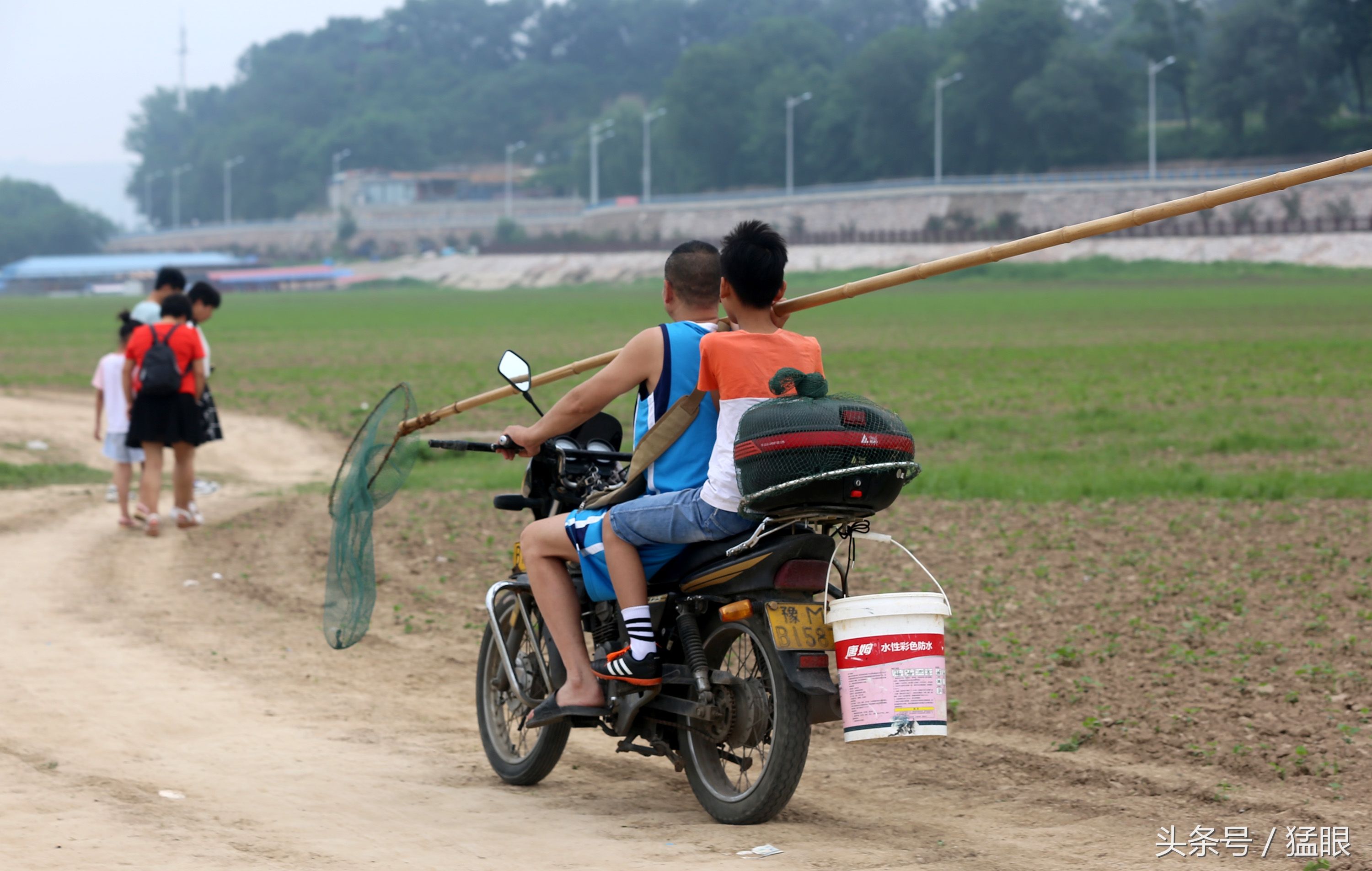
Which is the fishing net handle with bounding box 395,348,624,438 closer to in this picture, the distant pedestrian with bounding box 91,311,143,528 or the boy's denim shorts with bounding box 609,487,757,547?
the boy's denim shorts with bounding box 609,487,757,547

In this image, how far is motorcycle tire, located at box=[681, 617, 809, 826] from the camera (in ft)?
15.9

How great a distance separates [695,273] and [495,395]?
1411 mm

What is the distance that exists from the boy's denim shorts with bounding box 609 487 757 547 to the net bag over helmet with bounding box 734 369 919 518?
0.67ft

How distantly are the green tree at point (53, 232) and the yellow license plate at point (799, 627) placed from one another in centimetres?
17715

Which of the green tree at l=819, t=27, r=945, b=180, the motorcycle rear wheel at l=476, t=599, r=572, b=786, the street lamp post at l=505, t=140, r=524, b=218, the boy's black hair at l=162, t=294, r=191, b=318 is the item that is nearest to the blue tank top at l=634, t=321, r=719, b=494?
the motorcycle rear wheel at l=476, t=599, r=572, b=786

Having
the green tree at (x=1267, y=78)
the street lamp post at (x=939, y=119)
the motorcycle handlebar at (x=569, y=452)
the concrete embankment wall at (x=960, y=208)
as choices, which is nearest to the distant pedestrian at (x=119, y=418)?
the motorcycle handlebar at (x=569, y=452)

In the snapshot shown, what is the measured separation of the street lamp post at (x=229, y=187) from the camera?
176500mm

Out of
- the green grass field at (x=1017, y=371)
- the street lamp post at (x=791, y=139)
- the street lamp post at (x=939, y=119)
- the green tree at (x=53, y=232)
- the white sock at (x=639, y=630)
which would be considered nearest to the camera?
Answer: the white sock at (x=639, y=630)

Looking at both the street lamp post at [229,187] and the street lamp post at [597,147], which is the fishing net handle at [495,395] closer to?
the street lamp post at [597,147]

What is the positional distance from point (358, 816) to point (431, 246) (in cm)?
14039

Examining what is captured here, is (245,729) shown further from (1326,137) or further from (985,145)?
(985,145)

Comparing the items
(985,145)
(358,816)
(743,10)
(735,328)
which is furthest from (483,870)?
(743,10)

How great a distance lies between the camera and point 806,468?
4.66m

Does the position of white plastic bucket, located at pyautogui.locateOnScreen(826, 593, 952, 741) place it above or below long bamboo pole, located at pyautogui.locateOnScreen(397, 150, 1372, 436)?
below
